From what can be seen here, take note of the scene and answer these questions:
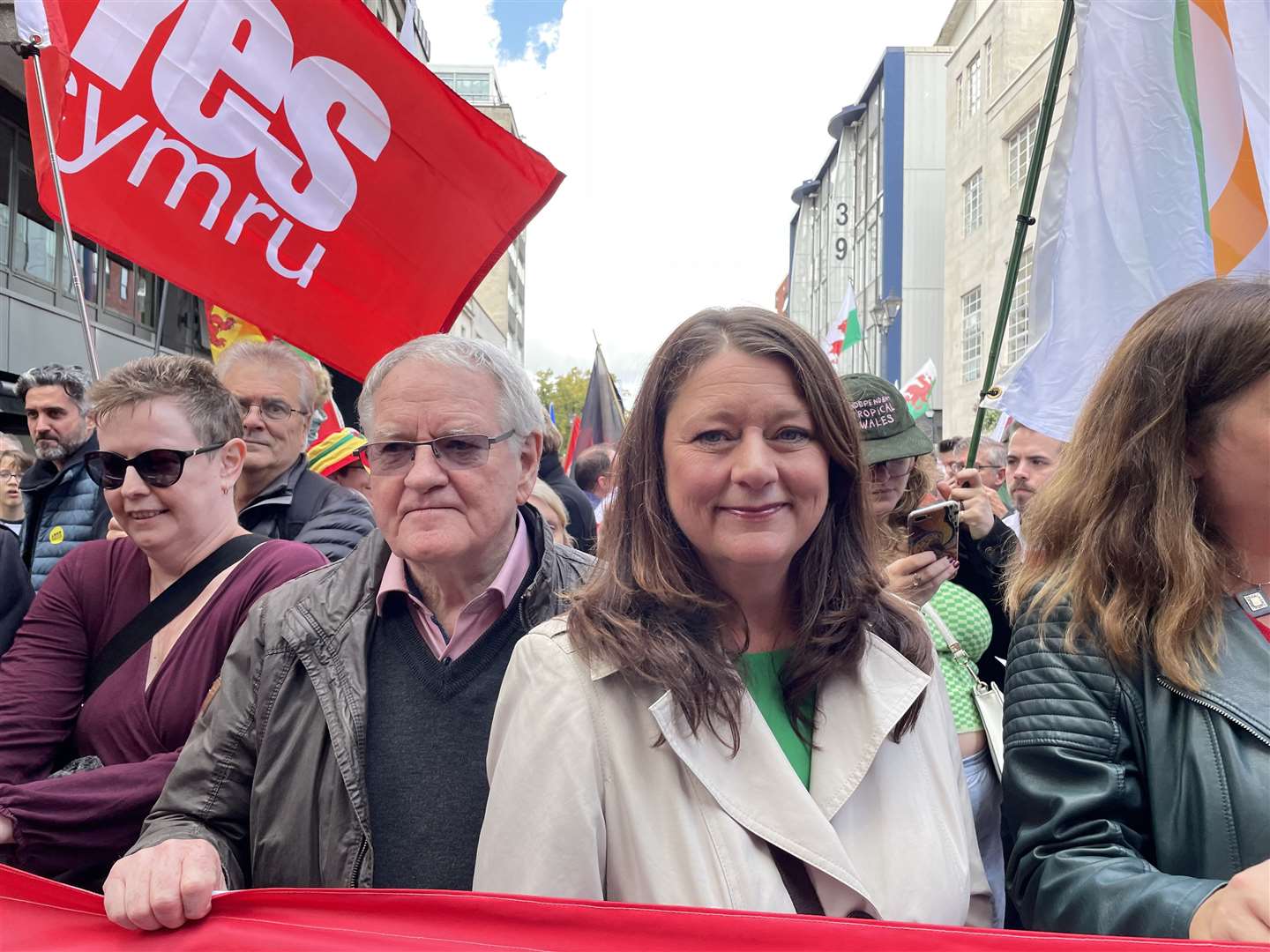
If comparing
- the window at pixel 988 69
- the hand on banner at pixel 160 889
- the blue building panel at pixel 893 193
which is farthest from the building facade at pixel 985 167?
the hand on banner at pixel 160 889

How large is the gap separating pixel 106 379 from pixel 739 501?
1.80 meters

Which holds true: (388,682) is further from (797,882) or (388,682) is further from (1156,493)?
(1156,493)

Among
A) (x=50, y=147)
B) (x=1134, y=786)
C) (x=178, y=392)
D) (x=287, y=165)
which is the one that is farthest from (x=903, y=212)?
(x=1134, y=786)

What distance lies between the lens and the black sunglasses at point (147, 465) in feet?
8.11

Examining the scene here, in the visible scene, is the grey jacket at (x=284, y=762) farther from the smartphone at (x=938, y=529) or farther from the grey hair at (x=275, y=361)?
the grey hair at (x=275, y=361)

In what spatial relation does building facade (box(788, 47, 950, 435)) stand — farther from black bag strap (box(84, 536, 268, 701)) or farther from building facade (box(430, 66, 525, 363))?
black bag strap (box(84, 536, 268, 701))

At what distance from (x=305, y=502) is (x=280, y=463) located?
0.59 ft

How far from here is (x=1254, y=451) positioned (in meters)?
1.66

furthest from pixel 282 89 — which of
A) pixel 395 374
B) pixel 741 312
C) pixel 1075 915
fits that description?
pixel 1075 915

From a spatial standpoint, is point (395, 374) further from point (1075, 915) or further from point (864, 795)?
point (1075, 915)

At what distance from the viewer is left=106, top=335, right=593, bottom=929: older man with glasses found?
6.11 feet

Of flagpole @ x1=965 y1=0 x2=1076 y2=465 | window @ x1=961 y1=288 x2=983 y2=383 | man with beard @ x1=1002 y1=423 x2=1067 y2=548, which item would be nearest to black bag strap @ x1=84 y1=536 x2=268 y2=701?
flagpole @ x1=965 y1=0 x2=1076 y2=465

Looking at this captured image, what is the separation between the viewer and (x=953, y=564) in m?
2.46

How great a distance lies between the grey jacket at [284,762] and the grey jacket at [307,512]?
4.37 ft
